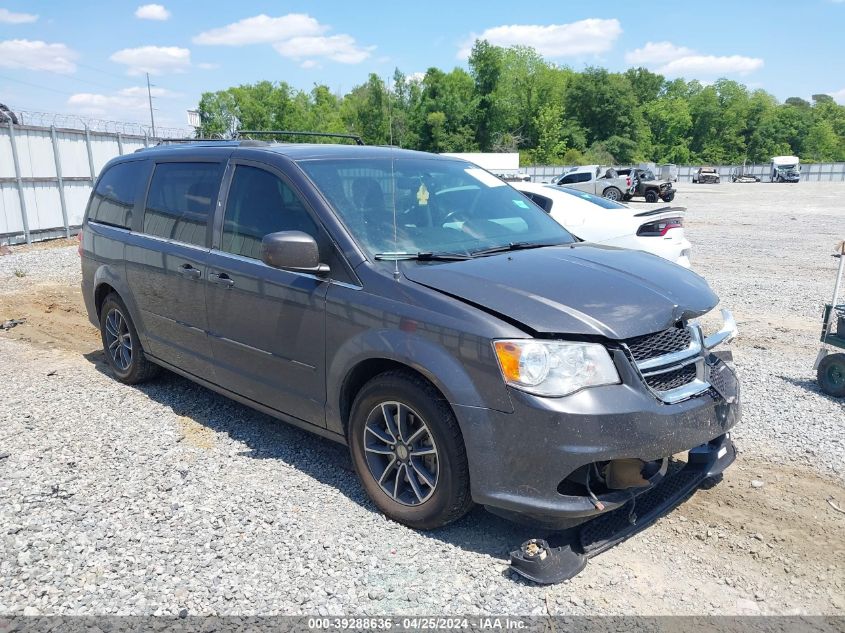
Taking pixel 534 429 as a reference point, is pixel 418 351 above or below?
above

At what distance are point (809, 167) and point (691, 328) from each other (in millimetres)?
99265

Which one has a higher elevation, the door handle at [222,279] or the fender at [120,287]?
the door handle at [222,279]

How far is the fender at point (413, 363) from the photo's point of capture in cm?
307

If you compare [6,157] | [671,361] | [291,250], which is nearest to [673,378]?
[671,361]

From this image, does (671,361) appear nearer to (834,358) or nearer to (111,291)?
(834,358)

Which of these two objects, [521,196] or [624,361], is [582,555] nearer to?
[624,361]

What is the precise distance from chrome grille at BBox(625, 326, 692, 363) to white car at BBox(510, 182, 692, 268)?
399 centimetres

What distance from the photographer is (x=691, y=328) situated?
3504mm

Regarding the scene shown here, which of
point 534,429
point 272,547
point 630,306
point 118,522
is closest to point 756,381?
point 630,306

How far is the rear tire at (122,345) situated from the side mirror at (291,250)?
8.41ft

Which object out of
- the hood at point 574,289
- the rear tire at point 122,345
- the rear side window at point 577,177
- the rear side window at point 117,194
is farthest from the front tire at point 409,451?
the rear side window at point 577,177

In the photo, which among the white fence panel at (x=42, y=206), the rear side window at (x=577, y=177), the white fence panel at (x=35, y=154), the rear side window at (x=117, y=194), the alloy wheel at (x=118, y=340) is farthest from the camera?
the rear side window at (x=577, y=177)

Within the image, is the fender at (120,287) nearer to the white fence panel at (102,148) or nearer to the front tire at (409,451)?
the front tire at (409,451)

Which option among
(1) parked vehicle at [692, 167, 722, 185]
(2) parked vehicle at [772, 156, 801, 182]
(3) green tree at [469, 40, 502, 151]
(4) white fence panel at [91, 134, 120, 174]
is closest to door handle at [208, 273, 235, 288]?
(4) white fence panel at [91, 134, 120, 174]
